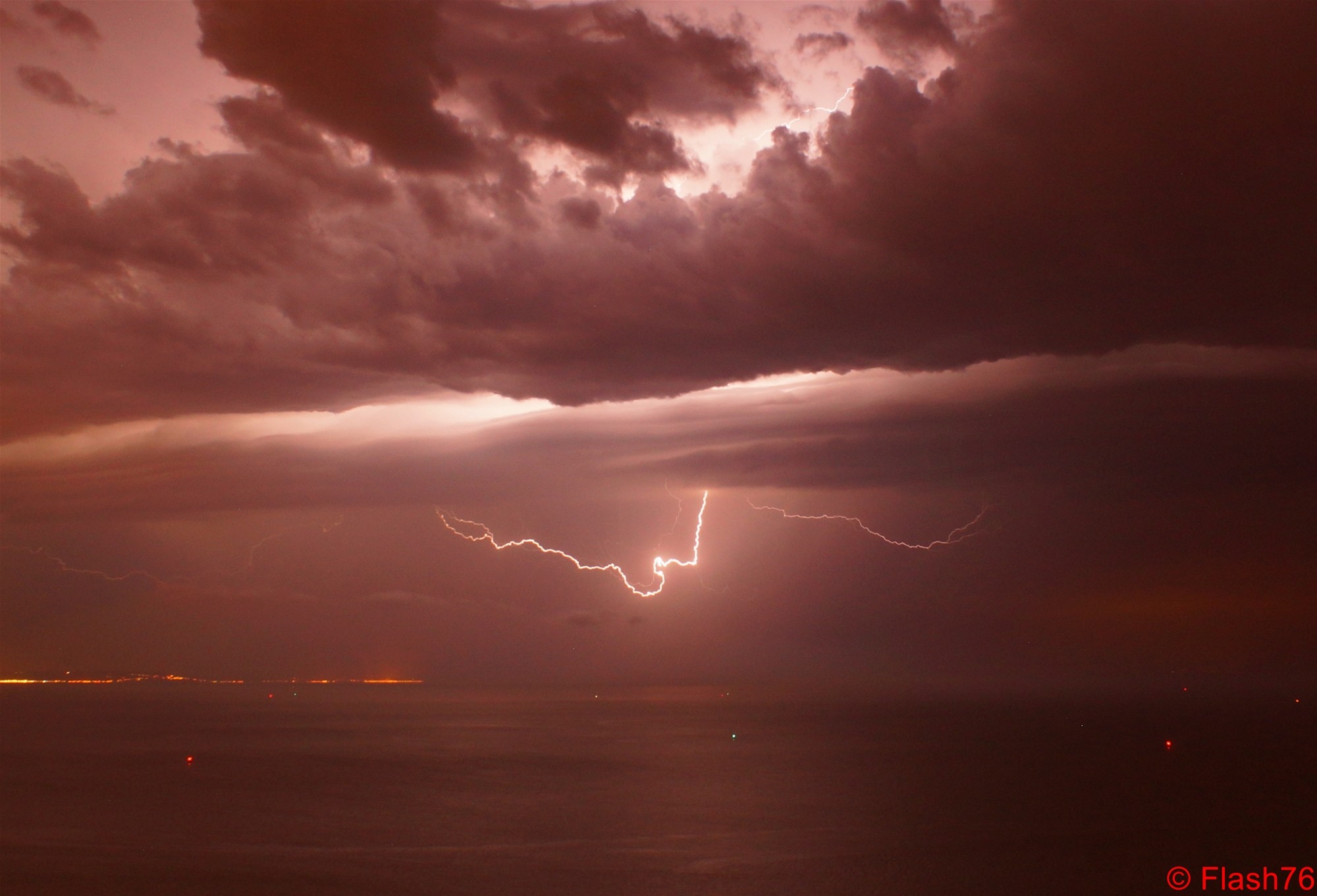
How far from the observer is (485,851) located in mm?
54750

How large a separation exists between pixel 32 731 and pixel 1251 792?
15078cm

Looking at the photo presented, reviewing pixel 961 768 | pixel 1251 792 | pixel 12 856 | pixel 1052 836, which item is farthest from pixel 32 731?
pixel 1251 792

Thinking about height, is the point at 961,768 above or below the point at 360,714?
above

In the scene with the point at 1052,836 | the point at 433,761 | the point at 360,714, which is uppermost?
the point at 1052,836

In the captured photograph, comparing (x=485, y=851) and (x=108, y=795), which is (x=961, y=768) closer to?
(x=485, y=851)

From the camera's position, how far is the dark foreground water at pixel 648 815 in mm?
48562

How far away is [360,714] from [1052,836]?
545 ft

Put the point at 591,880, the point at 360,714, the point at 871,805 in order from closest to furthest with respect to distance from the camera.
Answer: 1. the point at 591,880
2. the point at 871,805
3. the point at 360,714

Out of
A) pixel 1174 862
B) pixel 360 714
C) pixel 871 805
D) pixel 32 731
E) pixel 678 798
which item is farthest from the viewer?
pixel 360 714

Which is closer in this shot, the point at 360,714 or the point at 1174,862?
the point at 1174,862

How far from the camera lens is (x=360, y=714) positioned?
200 metres

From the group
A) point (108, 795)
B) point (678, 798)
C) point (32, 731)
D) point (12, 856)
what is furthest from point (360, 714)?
point (12, 856)

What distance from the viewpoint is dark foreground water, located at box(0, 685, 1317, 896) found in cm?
4856

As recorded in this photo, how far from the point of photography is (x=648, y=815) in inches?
2645
